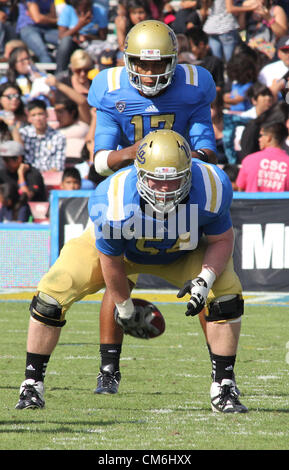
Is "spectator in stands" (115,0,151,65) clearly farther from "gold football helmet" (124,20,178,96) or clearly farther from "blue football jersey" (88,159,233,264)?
"blue football jersey" (88,159,233,264)

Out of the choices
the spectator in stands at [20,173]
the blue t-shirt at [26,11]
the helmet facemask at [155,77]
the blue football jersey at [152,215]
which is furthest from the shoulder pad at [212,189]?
the blue t-shirt at [26,11]

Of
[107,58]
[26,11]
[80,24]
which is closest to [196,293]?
[107,58]

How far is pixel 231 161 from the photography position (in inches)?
453

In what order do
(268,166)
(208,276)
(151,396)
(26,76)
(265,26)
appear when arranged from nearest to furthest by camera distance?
(208,276) → (151,396) → (268,166) → (265,26) → (26,76)

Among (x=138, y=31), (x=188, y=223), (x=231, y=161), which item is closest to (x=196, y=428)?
(x=188, y=223)

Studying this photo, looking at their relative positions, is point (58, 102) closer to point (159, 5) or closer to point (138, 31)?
point (159, 5)

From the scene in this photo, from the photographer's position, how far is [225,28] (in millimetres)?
12891

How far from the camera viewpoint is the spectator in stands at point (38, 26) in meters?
14.0

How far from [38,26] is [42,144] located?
2956 millimetres

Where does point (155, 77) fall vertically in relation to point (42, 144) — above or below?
Result: below

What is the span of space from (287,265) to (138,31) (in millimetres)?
4965

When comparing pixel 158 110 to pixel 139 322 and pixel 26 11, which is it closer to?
pixel 139 322

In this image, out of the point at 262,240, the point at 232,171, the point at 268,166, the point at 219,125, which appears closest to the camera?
the point at 262,240

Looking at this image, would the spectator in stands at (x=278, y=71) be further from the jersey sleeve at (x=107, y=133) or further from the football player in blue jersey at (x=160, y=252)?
the football player in blue jersey at (x=160, y=252)
